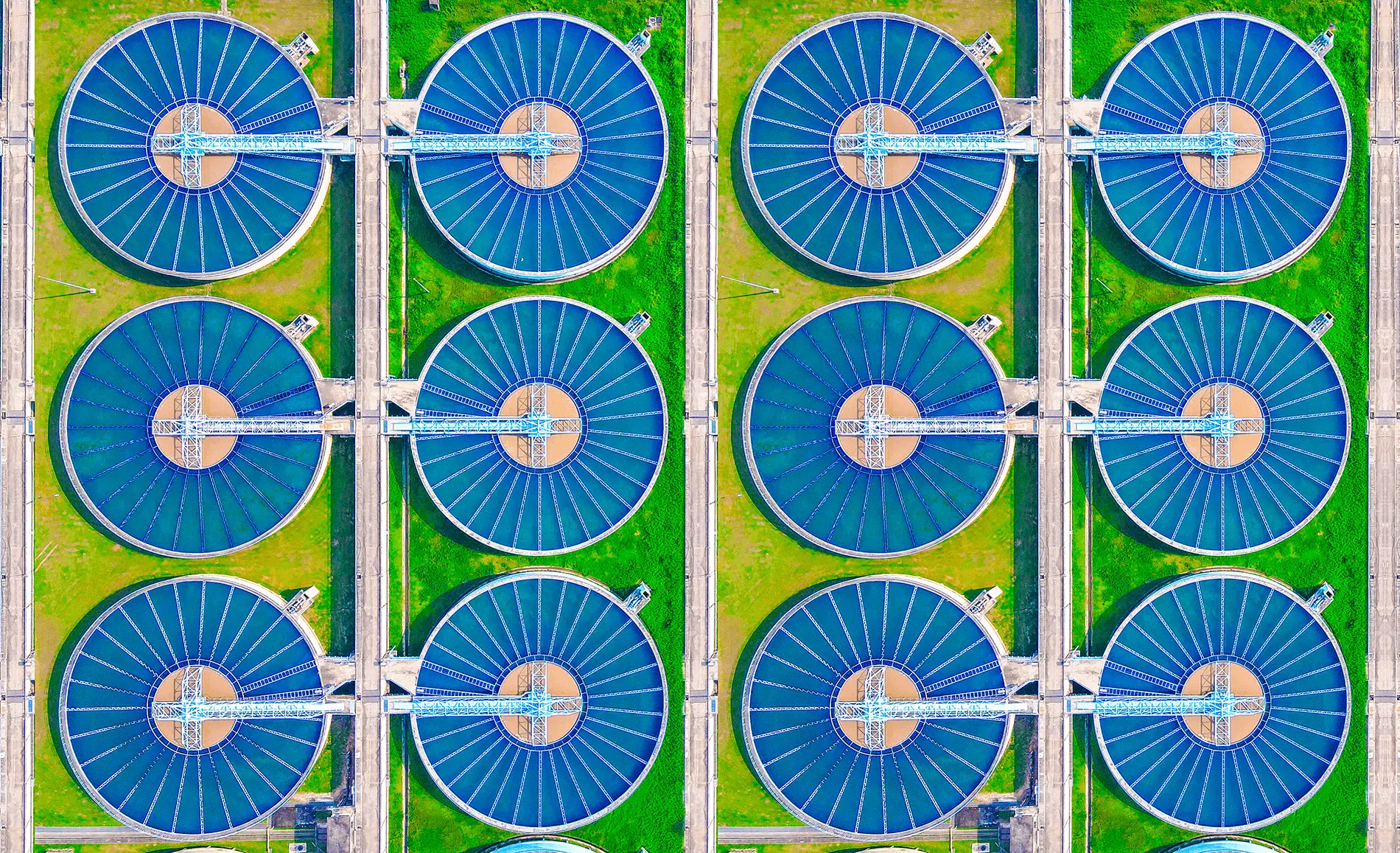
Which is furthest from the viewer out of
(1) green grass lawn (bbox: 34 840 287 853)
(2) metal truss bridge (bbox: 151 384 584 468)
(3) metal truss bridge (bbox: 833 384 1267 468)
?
(1) green grass lawn (bbox: 34 840 287 853)

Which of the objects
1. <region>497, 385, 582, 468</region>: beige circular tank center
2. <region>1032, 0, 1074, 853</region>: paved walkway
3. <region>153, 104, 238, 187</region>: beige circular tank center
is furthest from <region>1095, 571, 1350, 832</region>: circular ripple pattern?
<region>153, 104, 238, 187</region>: beige circular tank center

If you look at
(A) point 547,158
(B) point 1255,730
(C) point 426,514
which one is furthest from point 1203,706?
(A) point 547,158

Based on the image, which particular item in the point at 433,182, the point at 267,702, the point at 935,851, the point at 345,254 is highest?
the point at 433,182

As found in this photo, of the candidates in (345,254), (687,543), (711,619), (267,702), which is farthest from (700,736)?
(345,254)

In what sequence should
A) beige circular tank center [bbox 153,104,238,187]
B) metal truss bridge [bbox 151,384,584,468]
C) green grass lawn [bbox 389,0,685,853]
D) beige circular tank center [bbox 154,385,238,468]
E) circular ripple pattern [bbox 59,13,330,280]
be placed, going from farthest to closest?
1. green grass lawn [bbox 389,0,685,853]
2. circular ripple pattern [bbox 59,13,330,280]
3. beige circular tank center [bbox 153,104,238,187]
4. beige circular tank center [bbox 154,385,238,468]
5. metal truss bridge [bbox 151,384,584,468]

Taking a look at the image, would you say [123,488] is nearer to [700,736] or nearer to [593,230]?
[593,230]

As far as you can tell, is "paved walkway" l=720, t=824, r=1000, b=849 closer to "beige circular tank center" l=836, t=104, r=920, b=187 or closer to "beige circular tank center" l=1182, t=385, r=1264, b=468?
"beige circular tank center" l=1182, t=385, r=1264, b=468
